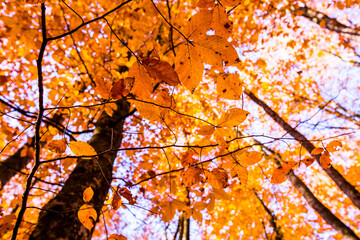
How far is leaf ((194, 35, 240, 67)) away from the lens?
2.51ft

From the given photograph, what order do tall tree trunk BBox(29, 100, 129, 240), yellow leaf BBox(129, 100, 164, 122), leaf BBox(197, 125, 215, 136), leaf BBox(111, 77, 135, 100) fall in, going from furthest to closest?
tall tree trunk BBox(29, 100, 129, 240) < leaf BBox(197, 125, 215, 136) < yellow leaf BBox(129, 100, 164, 122) < leaf BBox(111, 77, 135, 100)

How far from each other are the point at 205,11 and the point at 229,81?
0.41m

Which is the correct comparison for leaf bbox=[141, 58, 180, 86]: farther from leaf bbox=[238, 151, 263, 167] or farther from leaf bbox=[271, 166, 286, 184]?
leaf bbox=[271, 166, 286, 184]

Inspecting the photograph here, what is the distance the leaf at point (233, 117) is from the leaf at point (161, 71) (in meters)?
0.41

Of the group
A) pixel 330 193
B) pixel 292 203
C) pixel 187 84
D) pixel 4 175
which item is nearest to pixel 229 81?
pixel 187 84

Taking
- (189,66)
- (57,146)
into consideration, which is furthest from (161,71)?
(57,146)

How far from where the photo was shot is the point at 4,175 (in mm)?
4078

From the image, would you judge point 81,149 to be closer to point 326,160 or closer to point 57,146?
point 57,146

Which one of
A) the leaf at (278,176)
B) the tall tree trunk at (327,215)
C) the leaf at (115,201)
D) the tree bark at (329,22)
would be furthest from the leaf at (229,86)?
the tree bark at (329,22)

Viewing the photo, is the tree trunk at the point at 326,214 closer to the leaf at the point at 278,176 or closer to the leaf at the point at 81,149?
the leaf at the point at 278,176

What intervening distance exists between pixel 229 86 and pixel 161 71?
46 cm

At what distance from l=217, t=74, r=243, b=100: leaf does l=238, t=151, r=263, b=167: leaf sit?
41 cm

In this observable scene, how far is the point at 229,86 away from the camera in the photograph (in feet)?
3.47

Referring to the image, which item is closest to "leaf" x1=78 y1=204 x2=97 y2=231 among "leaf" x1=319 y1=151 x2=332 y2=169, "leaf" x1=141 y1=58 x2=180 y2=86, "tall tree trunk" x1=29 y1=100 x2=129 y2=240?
"tall tree trunk" x1=29 y1=100 x2=129 y2=240
